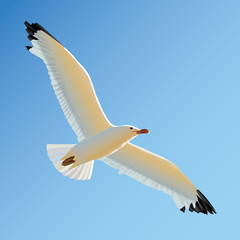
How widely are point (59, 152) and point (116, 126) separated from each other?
1.44 metres

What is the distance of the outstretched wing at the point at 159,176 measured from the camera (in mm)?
10250

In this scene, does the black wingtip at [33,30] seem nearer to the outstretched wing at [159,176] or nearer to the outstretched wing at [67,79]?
the outstretched wing at [67,79]

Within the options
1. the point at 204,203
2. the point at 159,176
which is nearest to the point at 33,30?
the point at 159,176

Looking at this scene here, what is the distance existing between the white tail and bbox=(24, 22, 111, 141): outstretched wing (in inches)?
28.8

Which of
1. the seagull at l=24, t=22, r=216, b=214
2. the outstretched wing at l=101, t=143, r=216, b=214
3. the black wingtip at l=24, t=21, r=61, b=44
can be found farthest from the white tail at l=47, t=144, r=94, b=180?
the black wingtip at l=24, t=21, r=61, b=44

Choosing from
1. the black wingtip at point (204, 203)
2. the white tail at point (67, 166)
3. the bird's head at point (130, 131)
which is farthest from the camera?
the black wingtip at point (204, 203)

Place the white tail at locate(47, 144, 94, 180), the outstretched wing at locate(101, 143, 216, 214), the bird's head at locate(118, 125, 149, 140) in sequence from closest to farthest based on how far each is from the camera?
1. the bird's head at locate(118, 125, 149, 140)
2. the white tail at locate(47, 144, 94, 180)
3. the outstretched wing at locate(101, 143, 216, 214)

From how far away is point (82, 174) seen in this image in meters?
10.2

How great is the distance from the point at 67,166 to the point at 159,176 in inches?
88.7

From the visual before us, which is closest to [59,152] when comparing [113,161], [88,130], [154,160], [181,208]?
[88,130]

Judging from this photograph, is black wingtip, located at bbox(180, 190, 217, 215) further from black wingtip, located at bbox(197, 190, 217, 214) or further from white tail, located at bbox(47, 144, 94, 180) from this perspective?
white tail, located at bbox(47, 144, 94, 180)

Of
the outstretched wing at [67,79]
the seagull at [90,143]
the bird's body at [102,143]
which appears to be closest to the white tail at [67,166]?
the seagull at [90,143]

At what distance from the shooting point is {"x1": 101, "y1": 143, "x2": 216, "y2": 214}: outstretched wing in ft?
33.6

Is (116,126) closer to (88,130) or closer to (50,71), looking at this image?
(88,130)
